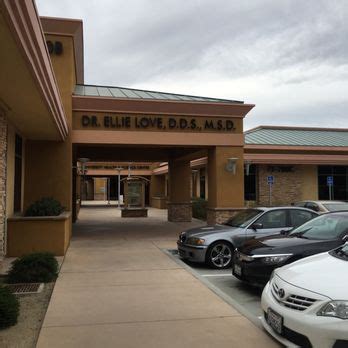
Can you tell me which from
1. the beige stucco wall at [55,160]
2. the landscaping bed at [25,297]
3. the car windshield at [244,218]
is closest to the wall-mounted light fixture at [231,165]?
the car windshield at [244,218]

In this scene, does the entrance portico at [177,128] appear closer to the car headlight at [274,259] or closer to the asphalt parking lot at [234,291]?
the asphalt parking lot at [234,291]

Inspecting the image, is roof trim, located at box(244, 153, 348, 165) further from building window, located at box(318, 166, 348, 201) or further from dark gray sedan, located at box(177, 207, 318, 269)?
dark gray sedan, located at box(177, 207, 318, 269)

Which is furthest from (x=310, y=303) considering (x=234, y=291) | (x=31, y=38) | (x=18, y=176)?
(x=18, y=176)

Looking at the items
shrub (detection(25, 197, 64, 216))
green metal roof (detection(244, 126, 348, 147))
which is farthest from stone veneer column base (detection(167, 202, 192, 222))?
shrub (detection(25, 197, 64, 216))

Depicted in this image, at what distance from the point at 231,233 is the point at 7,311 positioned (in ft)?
18.9

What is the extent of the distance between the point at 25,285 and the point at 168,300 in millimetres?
2708

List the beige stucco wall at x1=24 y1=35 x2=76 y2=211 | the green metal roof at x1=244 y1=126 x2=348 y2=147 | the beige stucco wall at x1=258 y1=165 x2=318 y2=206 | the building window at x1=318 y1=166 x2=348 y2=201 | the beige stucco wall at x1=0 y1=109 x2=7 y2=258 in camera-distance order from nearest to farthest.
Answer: the beige stucco wall at x1=0 y1=109 x2=7 y2=258
the beige stucco wall at x1=24 y1=35 x2=76 y2=211
the beige stucco wall at x1=258 y1=165 x2=318 y2=206
the building window at x1=318 y1=166 x2=348 y2=201
the green metal roof at x1=244 y1=126 x2=348 y2=147

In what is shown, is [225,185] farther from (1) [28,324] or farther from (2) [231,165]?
(1) [28,324]

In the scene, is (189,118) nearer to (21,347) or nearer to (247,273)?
(247,273)

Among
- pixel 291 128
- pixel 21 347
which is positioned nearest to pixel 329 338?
pixel 21 347

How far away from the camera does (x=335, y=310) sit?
403cm

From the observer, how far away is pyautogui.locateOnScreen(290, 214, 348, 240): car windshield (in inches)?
300

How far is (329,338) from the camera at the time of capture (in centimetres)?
394

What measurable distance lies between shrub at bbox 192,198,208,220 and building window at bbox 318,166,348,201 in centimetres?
818
